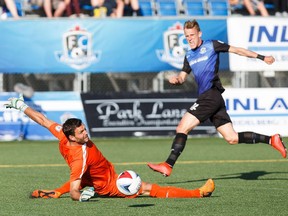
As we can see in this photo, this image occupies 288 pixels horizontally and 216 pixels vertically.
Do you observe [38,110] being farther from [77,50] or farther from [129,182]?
[129,182]

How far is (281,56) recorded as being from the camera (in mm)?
21469

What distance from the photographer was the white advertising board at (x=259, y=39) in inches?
834

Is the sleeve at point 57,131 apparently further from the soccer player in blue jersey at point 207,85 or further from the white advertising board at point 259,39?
the white advertising board at point 259,39

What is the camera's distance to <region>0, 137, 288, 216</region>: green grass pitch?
29.1 feet

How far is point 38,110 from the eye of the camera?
2028 centimetres

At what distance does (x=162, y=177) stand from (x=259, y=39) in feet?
31.4

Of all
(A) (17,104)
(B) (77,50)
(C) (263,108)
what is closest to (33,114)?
(A) (17,104)

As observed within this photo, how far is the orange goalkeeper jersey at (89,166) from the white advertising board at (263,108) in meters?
11.6

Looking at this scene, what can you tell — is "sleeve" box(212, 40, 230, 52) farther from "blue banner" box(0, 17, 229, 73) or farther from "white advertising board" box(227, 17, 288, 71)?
"white advertising board" box(227, 17, 288, 71)

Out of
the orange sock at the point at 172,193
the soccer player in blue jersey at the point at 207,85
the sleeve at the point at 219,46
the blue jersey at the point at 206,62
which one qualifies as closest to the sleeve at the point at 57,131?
the orange sock at the point at 172,193

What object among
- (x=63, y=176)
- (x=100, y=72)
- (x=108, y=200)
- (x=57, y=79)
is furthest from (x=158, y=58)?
(x=108, y=200)

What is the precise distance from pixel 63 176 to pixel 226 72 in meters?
10.9

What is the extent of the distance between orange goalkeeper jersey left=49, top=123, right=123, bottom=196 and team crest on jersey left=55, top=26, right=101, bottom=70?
10.7 metres

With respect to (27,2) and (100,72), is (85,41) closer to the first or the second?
(100,72)
